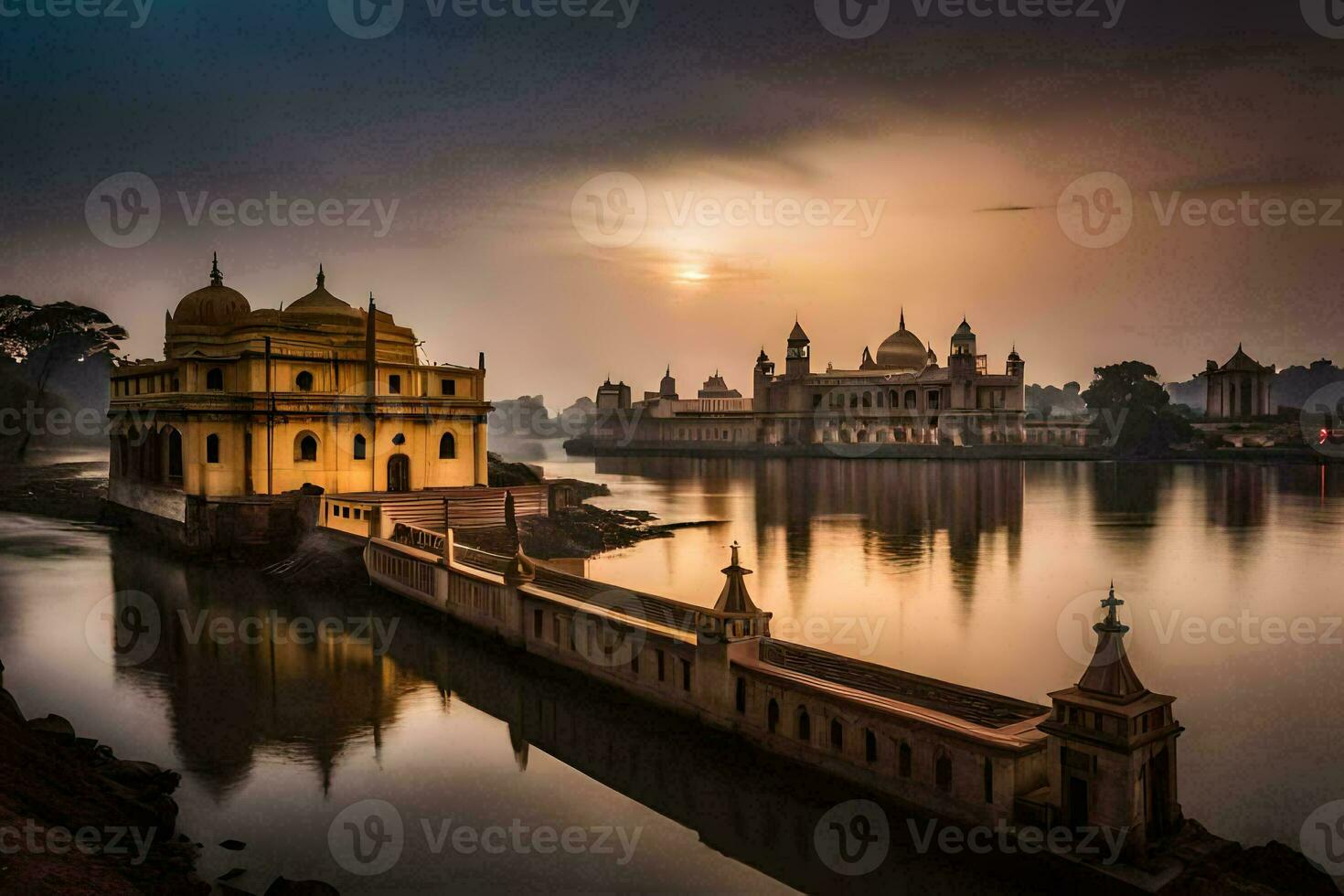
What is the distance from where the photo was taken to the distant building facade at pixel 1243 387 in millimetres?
110250

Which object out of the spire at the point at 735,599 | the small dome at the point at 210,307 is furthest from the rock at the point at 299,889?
the small dome at the point at 210,307

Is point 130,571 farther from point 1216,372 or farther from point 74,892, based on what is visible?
point 1216,372

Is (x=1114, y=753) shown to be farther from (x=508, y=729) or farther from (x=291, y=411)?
(x=291, y=411)

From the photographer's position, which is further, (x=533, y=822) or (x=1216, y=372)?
(x=1216, y=372)

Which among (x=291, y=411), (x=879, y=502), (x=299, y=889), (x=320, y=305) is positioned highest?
(x=320, y=305)

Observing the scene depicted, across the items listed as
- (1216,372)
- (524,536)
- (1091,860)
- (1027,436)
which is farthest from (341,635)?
(1216,372)

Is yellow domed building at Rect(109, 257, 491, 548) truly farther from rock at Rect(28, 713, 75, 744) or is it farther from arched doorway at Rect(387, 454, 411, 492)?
rock at Rect(28, 713, 75, 744)

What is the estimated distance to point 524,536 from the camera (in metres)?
31.3

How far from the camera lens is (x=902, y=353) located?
115250 mm

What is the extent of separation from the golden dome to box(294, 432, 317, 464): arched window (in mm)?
92050

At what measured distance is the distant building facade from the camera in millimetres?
110250

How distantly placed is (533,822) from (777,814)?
3.34 m

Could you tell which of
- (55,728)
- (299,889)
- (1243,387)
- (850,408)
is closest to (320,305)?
(55,728)

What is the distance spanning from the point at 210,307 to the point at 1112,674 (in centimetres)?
4150
